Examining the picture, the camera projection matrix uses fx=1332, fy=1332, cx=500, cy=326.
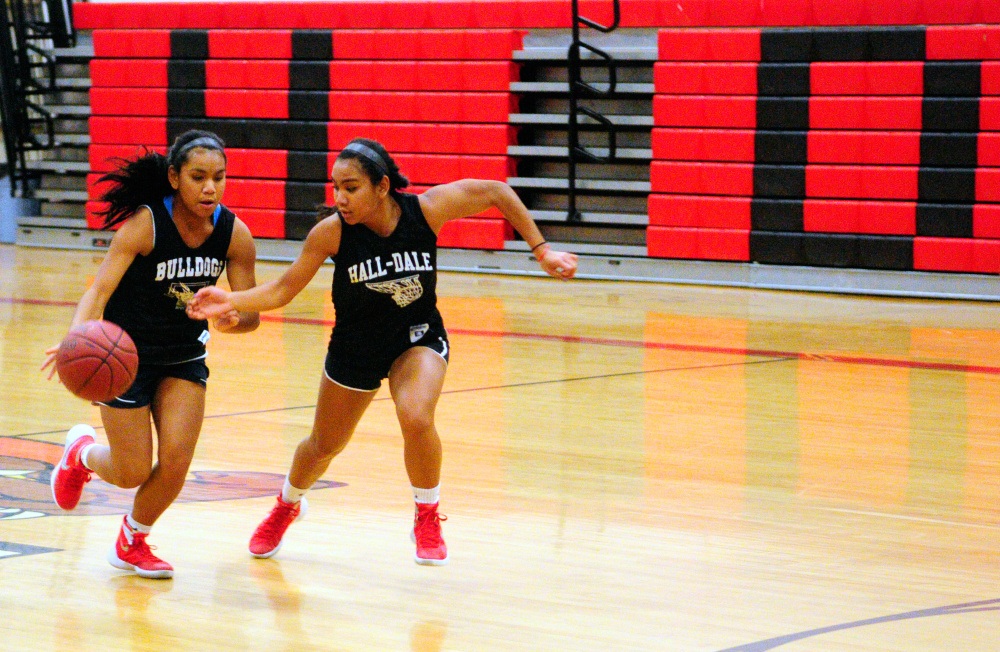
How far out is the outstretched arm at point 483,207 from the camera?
11.9 ft

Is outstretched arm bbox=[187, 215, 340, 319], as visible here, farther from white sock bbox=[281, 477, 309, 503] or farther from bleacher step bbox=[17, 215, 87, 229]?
bleacher step bbox=[17, 215, 87, 229]

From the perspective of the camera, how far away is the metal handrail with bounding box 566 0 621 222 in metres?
10.6

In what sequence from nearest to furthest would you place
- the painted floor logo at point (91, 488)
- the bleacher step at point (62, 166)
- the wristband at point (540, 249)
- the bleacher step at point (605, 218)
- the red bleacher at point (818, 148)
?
the wristband at point (540, 249), the painted floor logo at point (91, 488), the red bleacher at point (818, 148), the bleacher step at point (605, 218), the bleacher step at point (62, 166)

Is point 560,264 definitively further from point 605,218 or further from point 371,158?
point 605,218

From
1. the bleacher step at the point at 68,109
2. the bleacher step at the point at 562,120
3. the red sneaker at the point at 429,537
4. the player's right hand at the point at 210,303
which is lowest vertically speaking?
the red sneaker at the point at 429,537

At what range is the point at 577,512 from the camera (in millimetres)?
4016

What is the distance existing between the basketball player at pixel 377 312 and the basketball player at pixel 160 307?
224 mm

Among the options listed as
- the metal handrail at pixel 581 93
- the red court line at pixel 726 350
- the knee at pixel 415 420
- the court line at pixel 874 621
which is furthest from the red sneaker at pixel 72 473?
the metal handrail at pixel 581 93

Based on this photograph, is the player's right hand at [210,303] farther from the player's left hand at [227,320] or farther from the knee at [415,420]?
the knee at [415,420]

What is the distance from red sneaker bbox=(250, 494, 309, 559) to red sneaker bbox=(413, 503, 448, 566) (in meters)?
0.35

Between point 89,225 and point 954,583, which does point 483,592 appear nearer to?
point 954,583

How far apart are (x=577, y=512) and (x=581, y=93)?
305 inches

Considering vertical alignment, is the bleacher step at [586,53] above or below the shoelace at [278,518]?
above

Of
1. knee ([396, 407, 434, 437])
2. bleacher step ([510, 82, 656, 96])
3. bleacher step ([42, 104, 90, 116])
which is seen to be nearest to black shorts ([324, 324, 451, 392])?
knee ([396, 407, 434, 437])
